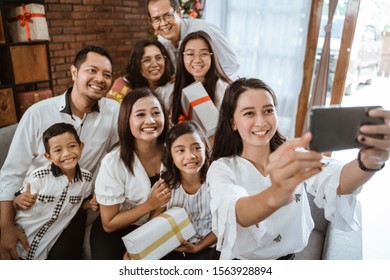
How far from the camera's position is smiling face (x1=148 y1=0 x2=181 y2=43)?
1.56 meters

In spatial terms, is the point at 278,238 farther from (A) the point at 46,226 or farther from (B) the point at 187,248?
(A) the point at 46,226

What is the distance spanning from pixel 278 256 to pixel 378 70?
874mm

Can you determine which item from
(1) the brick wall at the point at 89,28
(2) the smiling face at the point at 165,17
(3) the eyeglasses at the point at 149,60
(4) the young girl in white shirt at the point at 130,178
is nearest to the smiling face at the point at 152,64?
(3) the eyeglasses at the point at 149,60

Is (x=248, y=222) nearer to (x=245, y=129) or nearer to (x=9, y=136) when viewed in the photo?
(x=245, y=129)

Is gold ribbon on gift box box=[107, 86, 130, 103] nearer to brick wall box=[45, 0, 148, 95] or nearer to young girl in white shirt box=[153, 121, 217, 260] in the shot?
young girl in white shirt box=[153, 121, 217, 260]

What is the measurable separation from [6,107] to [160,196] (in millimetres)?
1300

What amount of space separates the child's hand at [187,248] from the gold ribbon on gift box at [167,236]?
0.09 ft

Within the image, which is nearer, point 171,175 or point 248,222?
point 248,222

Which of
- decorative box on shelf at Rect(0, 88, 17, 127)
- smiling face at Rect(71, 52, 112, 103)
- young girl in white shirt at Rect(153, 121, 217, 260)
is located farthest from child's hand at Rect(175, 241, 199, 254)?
decorative box on shelf at Rect(0, 88, 17, 127)

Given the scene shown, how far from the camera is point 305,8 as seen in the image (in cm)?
218

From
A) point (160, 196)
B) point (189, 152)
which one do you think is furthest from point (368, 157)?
point (160, 196)

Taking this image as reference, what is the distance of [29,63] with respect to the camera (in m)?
1.94
